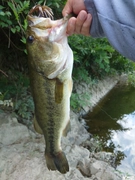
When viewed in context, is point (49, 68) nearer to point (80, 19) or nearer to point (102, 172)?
point (80, 19)

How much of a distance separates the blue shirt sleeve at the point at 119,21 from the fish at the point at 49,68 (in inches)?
15.6

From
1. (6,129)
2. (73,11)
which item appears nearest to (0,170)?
(6,129)

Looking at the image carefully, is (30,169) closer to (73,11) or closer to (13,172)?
(13,172)

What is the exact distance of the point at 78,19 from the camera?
5.96 ft

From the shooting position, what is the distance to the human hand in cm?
180

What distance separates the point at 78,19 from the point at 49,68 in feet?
1.79

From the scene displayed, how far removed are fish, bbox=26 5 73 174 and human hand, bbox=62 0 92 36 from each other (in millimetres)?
72

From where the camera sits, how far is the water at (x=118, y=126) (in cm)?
566

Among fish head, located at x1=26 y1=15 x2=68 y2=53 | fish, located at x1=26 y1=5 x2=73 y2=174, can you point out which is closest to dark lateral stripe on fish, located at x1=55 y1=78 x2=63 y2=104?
fish, located at x1=26 y1=5 x2=73 y2=174

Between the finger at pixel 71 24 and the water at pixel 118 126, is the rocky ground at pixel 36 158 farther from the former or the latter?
the finger at pixel 71 24

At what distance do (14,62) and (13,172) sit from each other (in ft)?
8.38

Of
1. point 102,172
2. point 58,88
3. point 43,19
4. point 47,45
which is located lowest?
point 102,172

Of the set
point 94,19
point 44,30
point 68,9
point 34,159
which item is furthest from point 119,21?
point 34,159

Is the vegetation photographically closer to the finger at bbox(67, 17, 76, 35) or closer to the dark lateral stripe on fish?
the dark lateral stripe on fish
